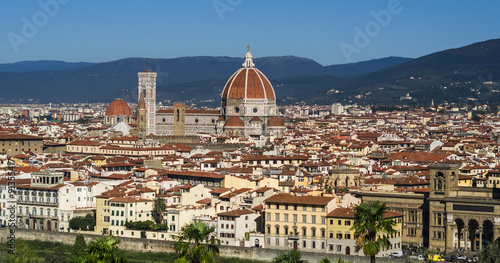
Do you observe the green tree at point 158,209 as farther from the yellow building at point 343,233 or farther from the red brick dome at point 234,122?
the red brick dome at point 234,122

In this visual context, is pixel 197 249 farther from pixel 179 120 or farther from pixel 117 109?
pixel 117 109

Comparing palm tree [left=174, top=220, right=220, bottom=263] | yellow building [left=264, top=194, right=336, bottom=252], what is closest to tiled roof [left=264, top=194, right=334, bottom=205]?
yellow building [left=264, top=194, right=336, bottom=252]

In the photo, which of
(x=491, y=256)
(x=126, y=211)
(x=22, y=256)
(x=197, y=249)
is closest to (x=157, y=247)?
(x=126, y=211)

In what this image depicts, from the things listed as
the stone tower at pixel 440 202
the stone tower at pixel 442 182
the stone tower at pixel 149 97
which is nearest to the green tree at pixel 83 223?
the stone tower at pixel 440 202

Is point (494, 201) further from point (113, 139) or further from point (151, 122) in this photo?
point (151, 122)

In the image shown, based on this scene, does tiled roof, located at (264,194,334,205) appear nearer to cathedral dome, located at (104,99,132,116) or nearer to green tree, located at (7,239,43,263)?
green tree, located at (7,239,43,263)

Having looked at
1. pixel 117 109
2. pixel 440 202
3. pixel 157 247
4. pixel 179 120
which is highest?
pixel 117 109
